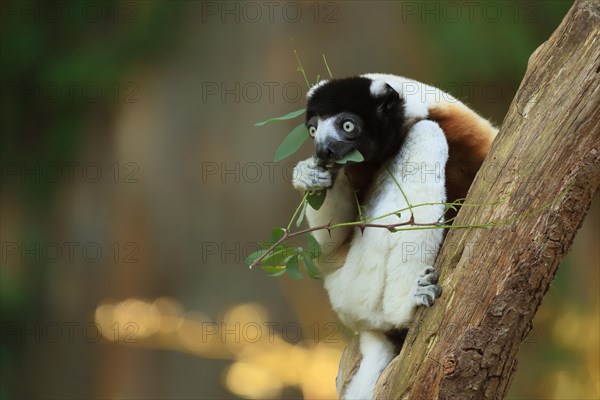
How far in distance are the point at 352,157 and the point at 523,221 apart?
0.93 m

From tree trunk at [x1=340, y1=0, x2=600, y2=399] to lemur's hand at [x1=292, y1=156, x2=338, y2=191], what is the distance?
0.78m

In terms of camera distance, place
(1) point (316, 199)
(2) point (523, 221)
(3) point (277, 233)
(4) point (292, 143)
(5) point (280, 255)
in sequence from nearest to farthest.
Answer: (2) point (523, 221) → (3) point (277, 233) → (5) point (280, 255) → (1) point (316, 199) → (4) point (292, 143)

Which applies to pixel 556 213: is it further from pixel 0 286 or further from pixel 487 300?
pixel 0 286

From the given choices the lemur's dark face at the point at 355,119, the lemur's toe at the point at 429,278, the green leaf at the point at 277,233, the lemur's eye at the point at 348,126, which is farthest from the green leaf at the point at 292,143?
the lemur's toe at the point at 429,278

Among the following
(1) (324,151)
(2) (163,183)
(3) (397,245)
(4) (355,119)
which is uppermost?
(4) (355,119)

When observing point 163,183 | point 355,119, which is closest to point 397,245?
point 355,119

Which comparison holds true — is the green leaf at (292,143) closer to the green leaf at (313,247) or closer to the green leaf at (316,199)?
the green leaf at (316,199)

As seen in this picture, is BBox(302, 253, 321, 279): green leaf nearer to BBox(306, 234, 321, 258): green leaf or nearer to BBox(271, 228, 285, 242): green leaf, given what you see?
BBox(306, 234, 321, 258): green leaf

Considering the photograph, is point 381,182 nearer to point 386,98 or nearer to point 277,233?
point 386,98

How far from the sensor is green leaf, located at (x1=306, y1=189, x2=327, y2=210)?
144 inches

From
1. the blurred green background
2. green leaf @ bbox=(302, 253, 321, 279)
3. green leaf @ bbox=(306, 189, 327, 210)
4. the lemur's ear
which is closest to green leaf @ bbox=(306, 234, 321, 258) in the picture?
green leaf @ bbox=(302, 253, 321, 279)

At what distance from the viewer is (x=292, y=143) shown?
3779mm

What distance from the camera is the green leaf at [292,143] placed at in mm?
3711

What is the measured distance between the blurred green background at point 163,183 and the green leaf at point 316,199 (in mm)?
4223
